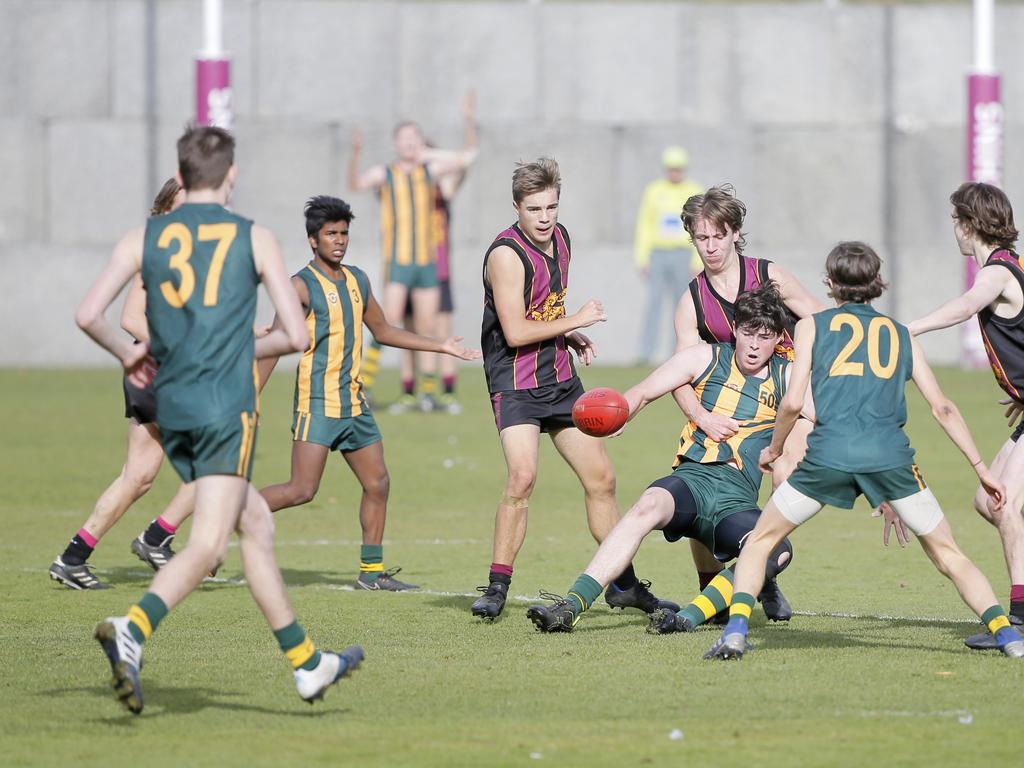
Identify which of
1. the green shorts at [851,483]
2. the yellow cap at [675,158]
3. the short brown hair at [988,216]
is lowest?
the green shorts at [851,483]

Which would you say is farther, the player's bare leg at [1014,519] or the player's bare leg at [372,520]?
the player's bare leg at [372,520]

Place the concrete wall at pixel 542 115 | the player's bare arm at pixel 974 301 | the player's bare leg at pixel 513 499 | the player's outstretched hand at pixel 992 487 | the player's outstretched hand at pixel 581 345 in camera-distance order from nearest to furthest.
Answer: the player's outstretched hand at pixel 992 487 < the player's bare arm at pixel 974 301 < the player's bare leg at pixel 513 499 < the player's outstretched hand at pixel 581 345 < the concrete wall at pixel 542 115

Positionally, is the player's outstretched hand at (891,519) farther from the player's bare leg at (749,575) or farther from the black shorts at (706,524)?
the black shorts at (706,524)

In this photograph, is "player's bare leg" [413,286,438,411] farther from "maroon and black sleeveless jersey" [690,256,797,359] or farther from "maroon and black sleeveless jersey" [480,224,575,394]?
"maroon and black sleeveless jersey" [690,256,797,359]

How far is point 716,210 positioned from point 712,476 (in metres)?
1.21

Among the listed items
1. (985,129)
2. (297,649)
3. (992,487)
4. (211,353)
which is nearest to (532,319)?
(992,487)

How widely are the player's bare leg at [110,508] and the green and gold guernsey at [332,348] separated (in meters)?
0.83

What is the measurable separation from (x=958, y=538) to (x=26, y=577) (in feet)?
18.3

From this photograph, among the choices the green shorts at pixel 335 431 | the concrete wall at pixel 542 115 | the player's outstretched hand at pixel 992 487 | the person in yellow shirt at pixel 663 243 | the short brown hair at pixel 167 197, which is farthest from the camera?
the concrete wall at pixel 542 115

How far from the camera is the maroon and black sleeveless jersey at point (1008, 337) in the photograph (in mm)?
7527

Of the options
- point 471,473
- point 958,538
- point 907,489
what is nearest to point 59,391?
point 471,473

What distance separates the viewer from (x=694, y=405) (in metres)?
7.87

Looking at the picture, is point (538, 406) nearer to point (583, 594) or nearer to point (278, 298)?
point (583, 594)

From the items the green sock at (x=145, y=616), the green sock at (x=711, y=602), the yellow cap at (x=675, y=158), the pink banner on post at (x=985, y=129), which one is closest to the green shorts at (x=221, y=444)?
the green sock at (x=145, y=616)
